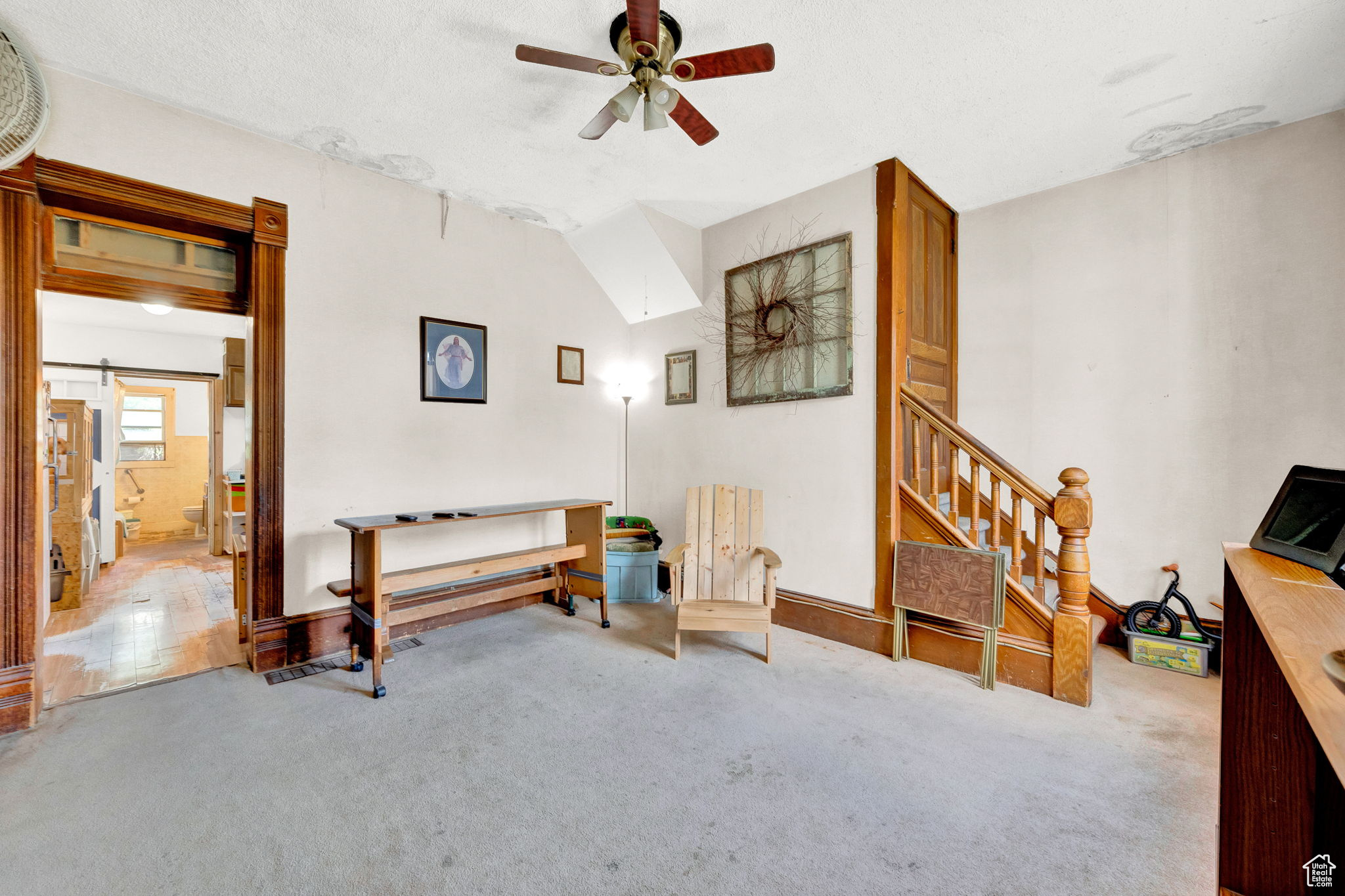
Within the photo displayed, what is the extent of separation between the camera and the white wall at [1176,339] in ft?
8.95

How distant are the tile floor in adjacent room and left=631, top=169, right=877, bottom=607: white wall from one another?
3170 millimetres

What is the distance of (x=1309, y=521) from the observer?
1200 millimetres

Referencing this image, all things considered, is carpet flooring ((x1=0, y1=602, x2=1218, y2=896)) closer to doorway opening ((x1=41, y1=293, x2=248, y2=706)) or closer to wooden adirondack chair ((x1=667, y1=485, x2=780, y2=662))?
wooden adirondack chair ((x1=667, y1=485, x2=780, y2=662))

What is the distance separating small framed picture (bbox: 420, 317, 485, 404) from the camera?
3.54 meters

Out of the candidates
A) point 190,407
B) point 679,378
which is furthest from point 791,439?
point 190,407

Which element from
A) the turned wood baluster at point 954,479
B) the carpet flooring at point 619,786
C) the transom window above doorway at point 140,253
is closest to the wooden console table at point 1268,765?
the carpet flooring at point 619,786

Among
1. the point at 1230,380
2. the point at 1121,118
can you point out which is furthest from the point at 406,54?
the point at 1230,380

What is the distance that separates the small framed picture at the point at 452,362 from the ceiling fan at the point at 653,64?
179 centimetres

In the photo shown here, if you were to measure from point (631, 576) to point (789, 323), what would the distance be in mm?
2290

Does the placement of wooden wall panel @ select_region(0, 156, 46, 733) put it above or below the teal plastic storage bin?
above

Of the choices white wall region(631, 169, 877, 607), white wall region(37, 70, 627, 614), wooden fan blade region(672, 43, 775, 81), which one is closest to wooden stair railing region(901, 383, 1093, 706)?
white wall region(631, 169, 877, 607)

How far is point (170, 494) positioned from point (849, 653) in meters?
8.77

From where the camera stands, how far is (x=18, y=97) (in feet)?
7.06

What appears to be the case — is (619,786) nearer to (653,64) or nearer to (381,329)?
(653,64)
